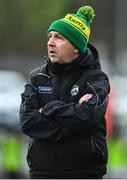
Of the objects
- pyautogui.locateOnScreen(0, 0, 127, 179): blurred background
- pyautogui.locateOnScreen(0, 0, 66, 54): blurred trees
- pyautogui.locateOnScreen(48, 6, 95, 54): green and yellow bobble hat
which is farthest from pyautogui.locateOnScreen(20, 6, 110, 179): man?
pyautogui.locateOnScreen(0, 0, 66, 54): blurred trees

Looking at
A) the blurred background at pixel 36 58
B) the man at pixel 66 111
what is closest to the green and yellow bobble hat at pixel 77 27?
the man at pixel 66 111

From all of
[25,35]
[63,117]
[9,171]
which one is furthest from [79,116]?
[25,35]

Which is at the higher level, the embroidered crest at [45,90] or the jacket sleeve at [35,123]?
the embroidered crest at [45,90]

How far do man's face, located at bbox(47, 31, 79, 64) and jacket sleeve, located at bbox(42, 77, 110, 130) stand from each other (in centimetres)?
22

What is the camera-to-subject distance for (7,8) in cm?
3641

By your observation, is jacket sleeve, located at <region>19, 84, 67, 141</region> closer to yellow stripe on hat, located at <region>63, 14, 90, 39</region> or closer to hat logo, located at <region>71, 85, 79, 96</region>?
hat logo, located at <region>71, 85, 79, 96</region>

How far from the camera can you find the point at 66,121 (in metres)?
6.24

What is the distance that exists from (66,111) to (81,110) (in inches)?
4.0

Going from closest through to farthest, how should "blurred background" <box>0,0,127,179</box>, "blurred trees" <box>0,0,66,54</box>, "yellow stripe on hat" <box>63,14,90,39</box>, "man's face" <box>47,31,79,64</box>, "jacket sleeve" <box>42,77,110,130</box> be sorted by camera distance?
"jacket sleeve" <box>42,77,110,130</box>, "man's face" <box>47,31,79,64</box>, "yellow stripe on hat" <box>63,14,90,39</box>, "blurred background" <box>0,0,127,179</box>, "blurred trees" <box>0,0,66,54</box>

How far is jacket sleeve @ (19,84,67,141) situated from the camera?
622 centimetres

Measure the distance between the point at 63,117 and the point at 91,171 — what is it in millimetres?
411

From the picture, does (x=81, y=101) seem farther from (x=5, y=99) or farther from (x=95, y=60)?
(x=5, y=99)

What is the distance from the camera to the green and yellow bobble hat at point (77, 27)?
6.43 meters

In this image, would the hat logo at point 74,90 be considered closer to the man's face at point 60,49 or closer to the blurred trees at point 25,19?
the man's face at point 60,49
